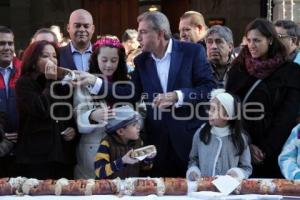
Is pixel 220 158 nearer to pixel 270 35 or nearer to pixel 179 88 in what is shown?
pixel 179 88

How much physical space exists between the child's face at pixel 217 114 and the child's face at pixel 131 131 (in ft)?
1.72

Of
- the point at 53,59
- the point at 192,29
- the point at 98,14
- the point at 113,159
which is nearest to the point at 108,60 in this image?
the point at 53,59

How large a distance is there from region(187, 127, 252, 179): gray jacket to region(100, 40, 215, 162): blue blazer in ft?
0.73

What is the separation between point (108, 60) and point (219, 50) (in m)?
1.15

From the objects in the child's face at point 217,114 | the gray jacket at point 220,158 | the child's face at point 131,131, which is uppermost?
the child's face at point 217,114

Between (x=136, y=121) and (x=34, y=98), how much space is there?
73 cm

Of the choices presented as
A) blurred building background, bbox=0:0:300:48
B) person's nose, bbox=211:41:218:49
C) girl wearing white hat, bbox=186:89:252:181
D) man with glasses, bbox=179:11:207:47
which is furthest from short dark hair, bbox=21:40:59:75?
blurred building background, bbox=0:0:300:48

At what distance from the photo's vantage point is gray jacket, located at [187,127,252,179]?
396 cm

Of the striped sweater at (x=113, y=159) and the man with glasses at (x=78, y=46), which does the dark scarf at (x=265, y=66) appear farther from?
the man with glasses at (x=78, y=46)

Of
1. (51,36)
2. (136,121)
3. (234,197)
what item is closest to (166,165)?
(136,121)

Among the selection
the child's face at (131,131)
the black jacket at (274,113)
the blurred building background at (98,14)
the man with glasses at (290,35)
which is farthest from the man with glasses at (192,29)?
the blurred building background at (98,14)

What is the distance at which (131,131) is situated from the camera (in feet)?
12.8

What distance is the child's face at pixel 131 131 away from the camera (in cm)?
391

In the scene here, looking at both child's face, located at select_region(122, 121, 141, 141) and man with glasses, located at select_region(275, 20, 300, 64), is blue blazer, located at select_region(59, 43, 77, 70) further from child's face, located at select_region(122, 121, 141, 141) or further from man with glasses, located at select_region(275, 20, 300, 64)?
man with glasses, located at select_region(275, 20, 300, 64)
